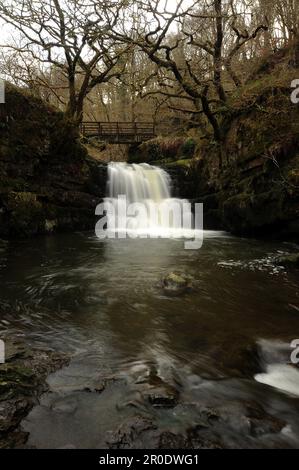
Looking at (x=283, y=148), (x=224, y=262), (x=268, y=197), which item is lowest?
(x=224, y=262)

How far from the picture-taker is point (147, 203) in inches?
555

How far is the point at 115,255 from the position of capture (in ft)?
29.5

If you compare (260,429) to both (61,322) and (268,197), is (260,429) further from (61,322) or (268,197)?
(268,197)

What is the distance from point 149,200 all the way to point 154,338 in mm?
10376

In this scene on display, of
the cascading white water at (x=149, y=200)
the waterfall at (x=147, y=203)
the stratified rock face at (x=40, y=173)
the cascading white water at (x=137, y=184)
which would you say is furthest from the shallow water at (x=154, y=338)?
the cascading white water at (x=137, y=184)

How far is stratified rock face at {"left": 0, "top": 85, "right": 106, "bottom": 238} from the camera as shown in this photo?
10945mm

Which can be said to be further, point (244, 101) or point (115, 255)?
point (244, 101)

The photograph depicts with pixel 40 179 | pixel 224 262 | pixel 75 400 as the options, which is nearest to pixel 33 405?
pixel 75 400

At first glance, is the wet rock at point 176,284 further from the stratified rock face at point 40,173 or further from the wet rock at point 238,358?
the stratified rock face at point 40,173

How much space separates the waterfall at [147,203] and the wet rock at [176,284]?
243 inches

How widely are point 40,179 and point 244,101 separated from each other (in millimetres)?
7107

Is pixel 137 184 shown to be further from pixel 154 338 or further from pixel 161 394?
pixel 161 394

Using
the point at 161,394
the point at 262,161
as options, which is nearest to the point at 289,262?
the point at 262,161
